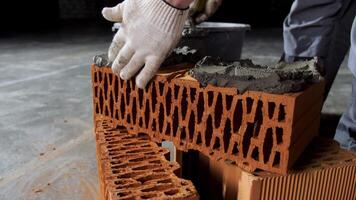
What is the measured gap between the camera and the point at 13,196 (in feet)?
4.26

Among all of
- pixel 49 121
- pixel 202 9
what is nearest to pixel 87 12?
pixel 202 9

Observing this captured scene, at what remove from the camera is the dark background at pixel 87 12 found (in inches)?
327

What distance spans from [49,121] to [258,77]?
5.14ft

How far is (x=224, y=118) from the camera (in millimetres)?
931

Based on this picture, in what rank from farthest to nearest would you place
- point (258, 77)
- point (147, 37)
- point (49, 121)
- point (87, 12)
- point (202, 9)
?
1. point (87, 12)
2. point (202, 9)
3. point (49, 121)
4. point (147, 37)
5. point (258, 77)

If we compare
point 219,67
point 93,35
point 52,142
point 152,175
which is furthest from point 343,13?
point 93,35

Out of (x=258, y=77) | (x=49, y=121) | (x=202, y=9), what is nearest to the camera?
(x=258, y=77)

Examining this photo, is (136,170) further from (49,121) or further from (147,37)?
(49,121)

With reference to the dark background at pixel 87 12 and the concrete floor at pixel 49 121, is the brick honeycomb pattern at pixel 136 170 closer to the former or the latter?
the concrete floor at pixel 49 121

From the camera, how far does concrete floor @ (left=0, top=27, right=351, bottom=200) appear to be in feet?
4.57

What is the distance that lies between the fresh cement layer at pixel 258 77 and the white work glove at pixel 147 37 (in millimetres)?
132

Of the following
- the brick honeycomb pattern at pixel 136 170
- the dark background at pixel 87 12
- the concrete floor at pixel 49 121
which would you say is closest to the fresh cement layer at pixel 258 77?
the brick honeycomb pattern at pixel 136 170

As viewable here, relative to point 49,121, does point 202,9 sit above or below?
above

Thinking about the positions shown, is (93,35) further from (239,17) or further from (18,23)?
(239,17)
